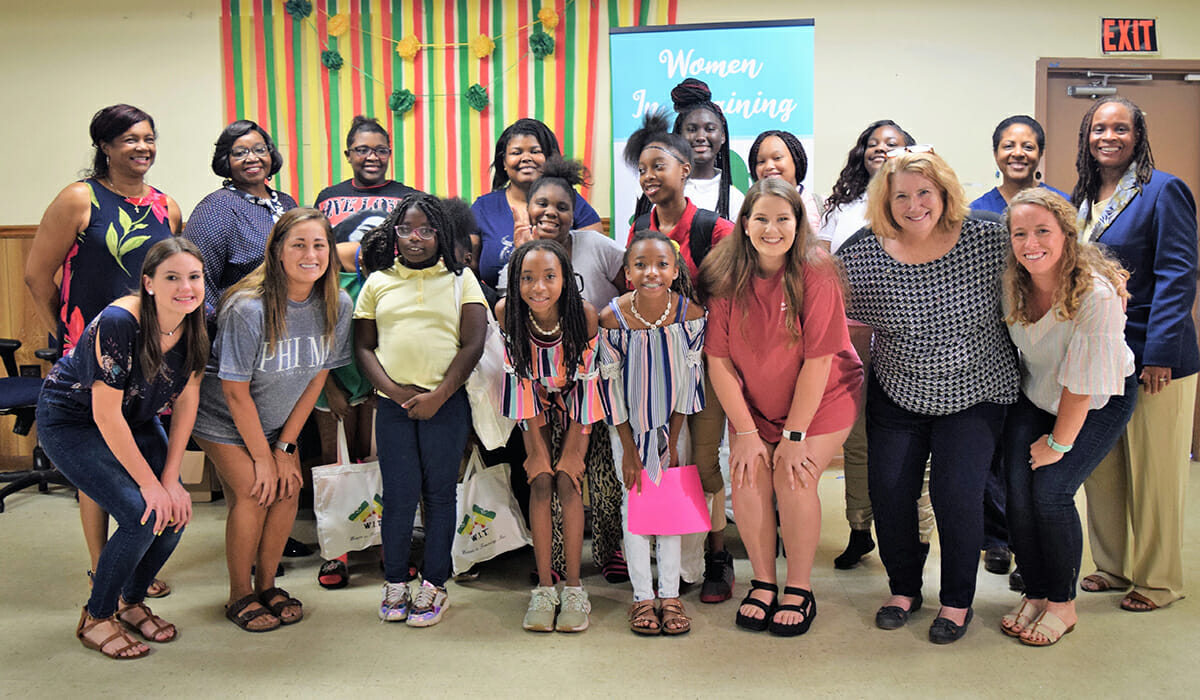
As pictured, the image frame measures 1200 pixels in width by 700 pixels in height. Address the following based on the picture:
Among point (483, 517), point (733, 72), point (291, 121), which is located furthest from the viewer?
point (291, 121)

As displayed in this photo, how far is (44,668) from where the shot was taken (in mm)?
2396

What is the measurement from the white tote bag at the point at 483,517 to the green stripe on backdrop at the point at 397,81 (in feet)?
8.63

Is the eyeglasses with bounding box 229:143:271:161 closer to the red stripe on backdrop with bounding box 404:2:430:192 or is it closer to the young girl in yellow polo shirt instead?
the young girl in yellow polo shirt

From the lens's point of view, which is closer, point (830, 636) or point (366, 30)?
point (830, 636)

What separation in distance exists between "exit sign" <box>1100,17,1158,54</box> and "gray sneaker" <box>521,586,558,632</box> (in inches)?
173

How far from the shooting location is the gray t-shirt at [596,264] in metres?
2.87

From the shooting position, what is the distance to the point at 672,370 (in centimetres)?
263

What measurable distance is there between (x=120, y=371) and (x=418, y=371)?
31.2 inches

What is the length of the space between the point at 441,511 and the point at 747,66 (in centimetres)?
270

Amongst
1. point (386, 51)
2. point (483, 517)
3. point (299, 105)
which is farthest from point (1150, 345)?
point (299, 105)

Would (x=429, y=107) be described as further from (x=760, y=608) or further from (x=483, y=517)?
(x=760, y=608)

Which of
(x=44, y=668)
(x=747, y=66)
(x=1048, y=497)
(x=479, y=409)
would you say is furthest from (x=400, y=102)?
(x=1048, y=497)

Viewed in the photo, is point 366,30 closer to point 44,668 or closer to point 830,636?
point 44,668

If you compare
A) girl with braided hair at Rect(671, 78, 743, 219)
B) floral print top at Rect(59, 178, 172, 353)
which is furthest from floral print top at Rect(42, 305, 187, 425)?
girl with braided hair at Rect(671, 78, 743, 219)
